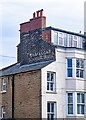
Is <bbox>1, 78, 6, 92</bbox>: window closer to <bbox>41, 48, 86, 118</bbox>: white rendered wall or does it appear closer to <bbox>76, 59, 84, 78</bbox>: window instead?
<bbox>41, 48, 86, 118</bbox>: white rendered wall

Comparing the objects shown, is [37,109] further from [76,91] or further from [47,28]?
[47,28]

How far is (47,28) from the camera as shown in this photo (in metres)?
35.0

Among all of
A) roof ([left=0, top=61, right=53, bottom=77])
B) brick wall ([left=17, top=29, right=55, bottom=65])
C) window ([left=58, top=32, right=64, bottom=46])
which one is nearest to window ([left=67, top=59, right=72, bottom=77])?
brick wall ([left=17, top=29, right=55, bottom=65])

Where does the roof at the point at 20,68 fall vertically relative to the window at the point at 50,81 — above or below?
above

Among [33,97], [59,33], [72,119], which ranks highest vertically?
[59,33]

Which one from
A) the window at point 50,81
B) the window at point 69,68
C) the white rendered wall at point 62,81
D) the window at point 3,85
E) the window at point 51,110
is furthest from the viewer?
the window at point 3,85

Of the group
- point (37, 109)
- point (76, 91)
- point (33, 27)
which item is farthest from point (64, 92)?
point (33, 27)

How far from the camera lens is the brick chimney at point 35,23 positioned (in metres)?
35.5

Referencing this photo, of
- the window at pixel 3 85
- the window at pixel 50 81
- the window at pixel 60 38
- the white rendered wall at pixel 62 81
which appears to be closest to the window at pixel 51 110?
the white rendered wall at pixel 62 81

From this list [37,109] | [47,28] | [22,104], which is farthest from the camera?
[47,28]

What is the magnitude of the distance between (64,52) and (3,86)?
24.3 ft

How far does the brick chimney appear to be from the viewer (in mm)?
35544

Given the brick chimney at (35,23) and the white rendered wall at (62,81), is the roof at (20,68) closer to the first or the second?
the white rendered wall at (62,81)

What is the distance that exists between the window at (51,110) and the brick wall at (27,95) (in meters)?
0.86
